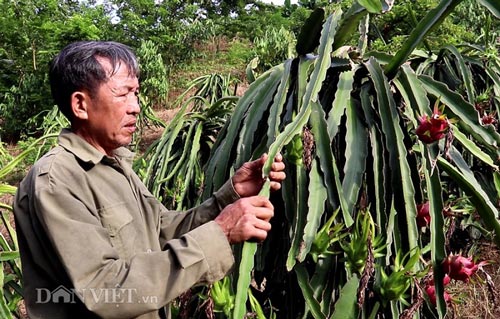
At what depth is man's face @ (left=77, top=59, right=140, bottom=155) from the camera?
1146 millimetres

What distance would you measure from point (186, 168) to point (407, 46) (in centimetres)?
140

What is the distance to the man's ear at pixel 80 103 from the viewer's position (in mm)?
1145

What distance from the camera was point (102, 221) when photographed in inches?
43.0

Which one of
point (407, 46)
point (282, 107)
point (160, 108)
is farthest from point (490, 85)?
point (160, 108)

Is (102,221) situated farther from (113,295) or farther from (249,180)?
(249,180)

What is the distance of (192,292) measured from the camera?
1581mm

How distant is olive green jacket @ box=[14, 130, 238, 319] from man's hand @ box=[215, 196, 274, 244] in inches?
1.1

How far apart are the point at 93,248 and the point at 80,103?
0.34 meters

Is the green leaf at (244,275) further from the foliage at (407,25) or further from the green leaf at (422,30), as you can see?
the foliage at (407,25)

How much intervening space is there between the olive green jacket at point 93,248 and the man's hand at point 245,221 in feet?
0.09

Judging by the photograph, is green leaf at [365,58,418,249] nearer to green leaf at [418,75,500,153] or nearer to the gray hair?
green leaf at [418,75,500,153]

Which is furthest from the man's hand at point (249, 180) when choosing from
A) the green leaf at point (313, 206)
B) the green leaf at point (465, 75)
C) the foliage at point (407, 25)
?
the foliage at point (407, 25)

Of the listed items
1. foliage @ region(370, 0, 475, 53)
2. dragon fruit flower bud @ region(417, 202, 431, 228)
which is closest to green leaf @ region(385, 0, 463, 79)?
dragon fruit flower bud @ region(417, 202, 431, 228)

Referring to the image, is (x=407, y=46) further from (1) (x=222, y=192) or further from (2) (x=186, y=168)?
(2) (x=186, y=168)
